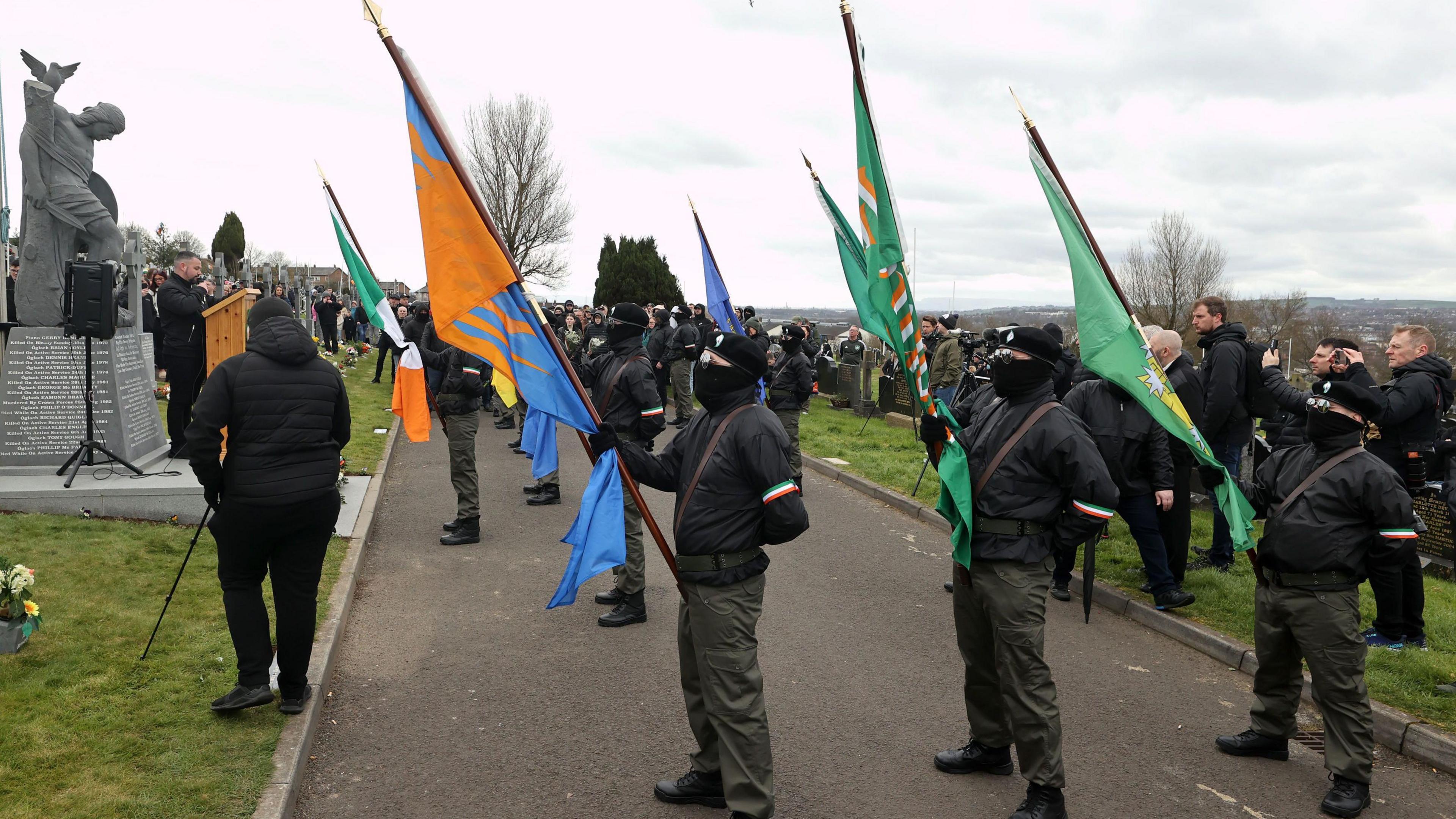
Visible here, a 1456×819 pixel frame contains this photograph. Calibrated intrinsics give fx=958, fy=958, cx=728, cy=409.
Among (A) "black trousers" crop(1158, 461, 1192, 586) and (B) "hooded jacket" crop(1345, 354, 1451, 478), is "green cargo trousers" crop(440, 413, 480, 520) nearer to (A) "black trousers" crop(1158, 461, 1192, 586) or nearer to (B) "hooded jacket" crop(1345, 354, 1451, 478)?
(A) "black trousers" crop(1158, 461, 1192, 586)

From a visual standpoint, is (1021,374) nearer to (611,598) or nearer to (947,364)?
(611,598)

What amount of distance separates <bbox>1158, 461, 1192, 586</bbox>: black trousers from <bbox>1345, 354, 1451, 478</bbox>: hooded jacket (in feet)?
4.25

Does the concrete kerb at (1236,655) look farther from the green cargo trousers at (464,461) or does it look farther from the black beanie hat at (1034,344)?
the green cargo trousers at (464,461)

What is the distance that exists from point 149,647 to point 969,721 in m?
4.51

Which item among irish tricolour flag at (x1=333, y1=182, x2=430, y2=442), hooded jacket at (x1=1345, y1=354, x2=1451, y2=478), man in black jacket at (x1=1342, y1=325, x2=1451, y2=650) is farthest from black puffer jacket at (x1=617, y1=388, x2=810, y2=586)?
irish tricolour flag at (x1=333, y1=182, x2=430, y2=442)

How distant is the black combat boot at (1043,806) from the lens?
4.09m

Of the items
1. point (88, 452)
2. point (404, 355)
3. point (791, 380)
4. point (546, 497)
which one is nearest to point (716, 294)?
point (791, 380)

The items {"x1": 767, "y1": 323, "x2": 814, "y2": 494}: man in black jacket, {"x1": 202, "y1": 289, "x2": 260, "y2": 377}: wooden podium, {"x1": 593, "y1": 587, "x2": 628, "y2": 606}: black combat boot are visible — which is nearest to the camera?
{"x1": 593, "y1": 587, "x2": 628, "y2": 606}: black combat boot

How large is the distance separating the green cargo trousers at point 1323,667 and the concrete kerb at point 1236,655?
1.05 feet

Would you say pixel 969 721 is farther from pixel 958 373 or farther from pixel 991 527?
pixel 958 373

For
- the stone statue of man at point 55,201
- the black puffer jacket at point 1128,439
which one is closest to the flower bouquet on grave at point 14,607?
the stone statue of man at point 55,201

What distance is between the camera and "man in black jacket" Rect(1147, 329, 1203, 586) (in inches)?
288

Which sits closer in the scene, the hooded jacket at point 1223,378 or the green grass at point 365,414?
the hooded jacket at point 1223,378

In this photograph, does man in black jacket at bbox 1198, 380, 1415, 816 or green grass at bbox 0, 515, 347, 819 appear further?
man in black jacket at bbox 1198, 380, 1415, 816
